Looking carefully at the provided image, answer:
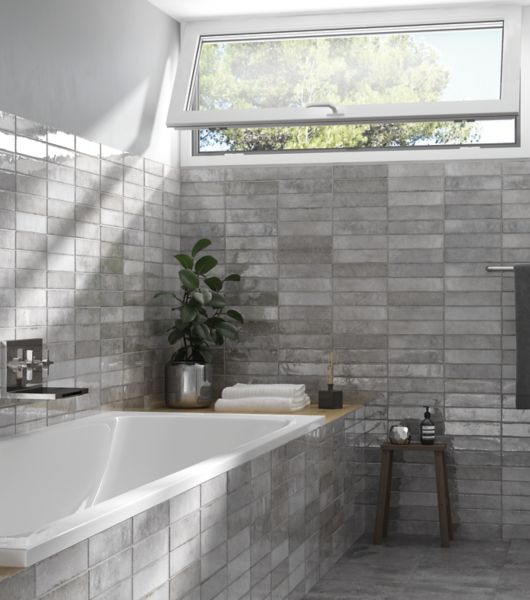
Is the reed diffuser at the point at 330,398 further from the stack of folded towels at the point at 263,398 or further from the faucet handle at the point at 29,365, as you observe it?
the faucet handle at the point at 29,365

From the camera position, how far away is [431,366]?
4793mm

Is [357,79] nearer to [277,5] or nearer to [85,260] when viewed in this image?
[277,5]

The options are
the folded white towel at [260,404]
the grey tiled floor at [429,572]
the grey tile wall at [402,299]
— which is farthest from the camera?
the grey tile wall at [402,299]

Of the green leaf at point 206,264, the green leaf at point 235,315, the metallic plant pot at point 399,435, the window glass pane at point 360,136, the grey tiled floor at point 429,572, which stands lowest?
the grey tiled floor at point 429,572

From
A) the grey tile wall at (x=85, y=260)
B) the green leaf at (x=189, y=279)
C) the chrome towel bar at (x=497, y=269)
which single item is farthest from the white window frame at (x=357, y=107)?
the green leaf at (x=189, y=279)

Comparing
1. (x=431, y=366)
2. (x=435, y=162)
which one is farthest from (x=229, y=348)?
(x=435, y=162)

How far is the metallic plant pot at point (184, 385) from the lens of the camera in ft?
15.3

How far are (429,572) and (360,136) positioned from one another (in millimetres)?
2043

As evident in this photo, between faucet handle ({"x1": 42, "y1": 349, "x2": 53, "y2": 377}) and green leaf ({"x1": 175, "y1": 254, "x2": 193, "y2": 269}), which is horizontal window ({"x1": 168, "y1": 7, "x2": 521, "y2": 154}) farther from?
faucet handle ({"x1": 42, "y1": 349, "x2": 53, "y2": 377})

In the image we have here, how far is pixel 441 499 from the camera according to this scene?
178 inches

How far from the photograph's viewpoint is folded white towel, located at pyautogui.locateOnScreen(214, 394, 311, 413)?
Result: 14.8 feet

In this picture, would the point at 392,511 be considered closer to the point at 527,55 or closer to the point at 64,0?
the point at 527,55

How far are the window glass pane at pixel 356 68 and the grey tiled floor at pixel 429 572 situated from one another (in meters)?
2.01

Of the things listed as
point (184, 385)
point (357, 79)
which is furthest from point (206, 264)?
point (357, 79)
